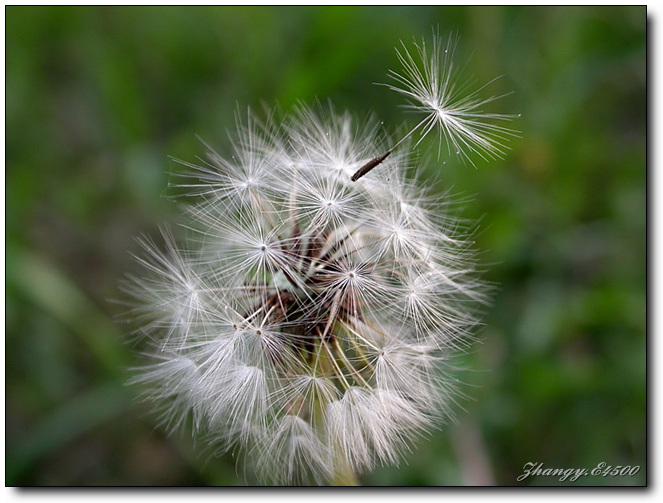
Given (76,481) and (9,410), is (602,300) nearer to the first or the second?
(76,481)

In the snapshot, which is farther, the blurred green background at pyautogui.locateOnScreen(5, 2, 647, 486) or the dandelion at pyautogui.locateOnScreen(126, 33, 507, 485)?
the blurred green background at pyautogui.locateOnScreen(5, 2, 647, 486)

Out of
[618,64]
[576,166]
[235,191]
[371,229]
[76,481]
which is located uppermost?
[618,64]

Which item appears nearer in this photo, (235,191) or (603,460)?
(235,191)

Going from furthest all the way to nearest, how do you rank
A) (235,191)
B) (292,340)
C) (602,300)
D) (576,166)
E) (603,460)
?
(576,166) < (602,300) < (603,460) < (235,191) < (292,340)

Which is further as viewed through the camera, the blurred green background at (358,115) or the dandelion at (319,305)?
Result: the blurred green background at (358,115)

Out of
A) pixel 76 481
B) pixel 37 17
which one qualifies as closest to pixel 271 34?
pixel 37 17
